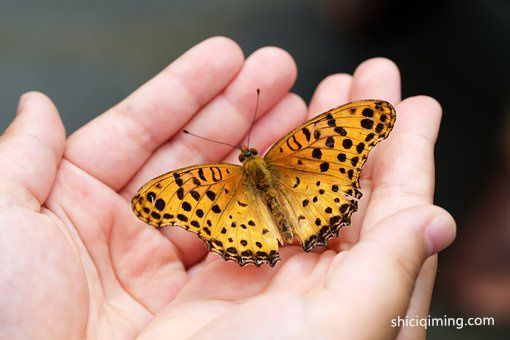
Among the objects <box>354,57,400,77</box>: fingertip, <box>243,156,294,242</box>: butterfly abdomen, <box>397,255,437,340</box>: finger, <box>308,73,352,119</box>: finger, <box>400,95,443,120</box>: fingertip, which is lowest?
<box>397,255,437,340</box>: finger

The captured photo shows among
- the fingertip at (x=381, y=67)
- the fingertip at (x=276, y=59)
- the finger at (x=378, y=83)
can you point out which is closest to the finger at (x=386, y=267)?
the finger at (x=378, y=83)

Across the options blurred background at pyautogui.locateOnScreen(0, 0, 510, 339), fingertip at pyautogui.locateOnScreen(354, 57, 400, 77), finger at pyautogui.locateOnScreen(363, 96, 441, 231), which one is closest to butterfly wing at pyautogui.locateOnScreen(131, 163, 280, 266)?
finger at pyautogui.locateOnScreen(363, 96, 441, 231)

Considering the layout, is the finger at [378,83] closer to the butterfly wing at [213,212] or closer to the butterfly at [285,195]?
the butterfly at [285,195]

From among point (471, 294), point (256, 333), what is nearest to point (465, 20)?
point (471, 294)

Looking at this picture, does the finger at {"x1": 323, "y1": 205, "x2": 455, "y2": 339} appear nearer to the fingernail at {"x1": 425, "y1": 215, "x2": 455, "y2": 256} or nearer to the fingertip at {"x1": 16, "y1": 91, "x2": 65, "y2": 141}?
the fingernail at {"x1": 425, "y1": 215, "x2": 455, "y2": 256}

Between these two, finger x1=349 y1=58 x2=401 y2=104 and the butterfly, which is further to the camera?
finger x1=349 y1=58 x2=401 y2=104

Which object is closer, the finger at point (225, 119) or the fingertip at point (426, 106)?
the fingertip at point (426, 106)

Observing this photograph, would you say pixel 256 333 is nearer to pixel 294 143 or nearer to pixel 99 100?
pixel 294 143
